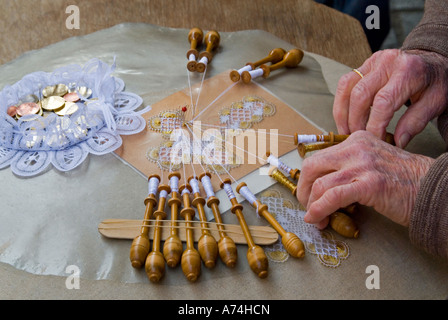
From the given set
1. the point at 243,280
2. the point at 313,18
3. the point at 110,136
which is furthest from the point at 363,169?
the point at 313,18

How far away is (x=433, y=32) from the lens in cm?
125

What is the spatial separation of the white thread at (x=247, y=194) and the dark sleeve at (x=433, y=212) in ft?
1.17

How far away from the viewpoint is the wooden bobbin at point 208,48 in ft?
4.83

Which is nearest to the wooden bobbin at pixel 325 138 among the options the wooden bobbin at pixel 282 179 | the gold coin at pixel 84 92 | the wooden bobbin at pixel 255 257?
the wooden bobbin at pixel 282 179

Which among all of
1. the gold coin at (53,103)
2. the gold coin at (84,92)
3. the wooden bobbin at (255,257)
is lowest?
the wooden bobbin at (255,257)

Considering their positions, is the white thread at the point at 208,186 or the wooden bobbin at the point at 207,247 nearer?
the wooden bobbin at the point at 207,247

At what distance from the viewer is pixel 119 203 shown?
3.49 feet

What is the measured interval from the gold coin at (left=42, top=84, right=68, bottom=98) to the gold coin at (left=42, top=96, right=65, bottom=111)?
0.02 metres

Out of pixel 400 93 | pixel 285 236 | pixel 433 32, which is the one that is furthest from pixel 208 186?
pixel 433 32

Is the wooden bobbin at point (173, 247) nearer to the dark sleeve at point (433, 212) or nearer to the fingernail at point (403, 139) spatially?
the dark sleeve at point (433, 212)

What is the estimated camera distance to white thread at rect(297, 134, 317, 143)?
1.19 metres

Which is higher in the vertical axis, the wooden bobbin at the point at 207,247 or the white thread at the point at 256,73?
the white thread at the point at 256,73

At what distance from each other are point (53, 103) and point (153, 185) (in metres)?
0.48

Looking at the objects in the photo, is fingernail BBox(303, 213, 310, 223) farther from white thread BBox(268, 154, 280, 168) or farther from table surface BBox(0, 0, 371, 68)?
table surface BBox(0, 0, 371, 68)
